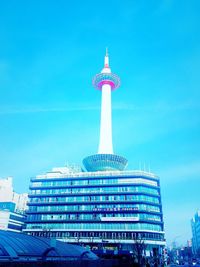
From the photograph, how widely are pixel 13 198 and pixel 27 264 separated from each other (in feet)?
414

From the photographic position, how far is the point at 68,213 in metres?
92.3

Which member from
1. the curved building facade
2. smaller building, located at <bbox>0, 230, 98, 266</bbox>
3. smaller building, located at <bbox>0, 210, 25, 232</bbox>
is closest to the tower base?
the curved building facade

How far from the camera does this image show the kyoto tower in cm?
10494

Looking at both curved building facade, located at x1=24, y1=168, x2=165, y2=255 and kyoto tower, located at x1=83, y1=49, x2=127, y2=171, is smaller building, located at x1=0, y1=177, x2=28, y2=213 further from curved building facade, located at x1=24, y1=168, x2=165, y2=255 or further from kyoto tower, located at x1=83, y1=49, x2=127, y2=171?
kyoto tower, located at x1=83, y1=49, x2=127, y2=171

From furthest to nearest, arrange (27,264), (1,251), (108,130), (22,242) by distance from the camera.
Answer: (108,130), (22,242), (1,251), (27,264)

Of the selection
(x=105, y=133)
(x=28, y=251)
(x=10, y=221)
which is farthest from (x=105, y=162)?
(x=28, y=251)

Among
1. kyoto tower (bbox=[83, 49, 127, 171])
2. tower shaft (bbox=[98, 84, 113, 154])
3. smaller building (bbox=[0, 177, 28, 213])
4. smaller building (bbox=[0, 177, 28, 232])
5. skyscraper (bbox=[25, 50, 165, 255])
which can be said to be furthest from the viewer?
smaller building (bbox=[0, 177, 28, 213])

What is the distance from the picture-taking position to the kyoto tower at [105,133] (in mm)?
104938

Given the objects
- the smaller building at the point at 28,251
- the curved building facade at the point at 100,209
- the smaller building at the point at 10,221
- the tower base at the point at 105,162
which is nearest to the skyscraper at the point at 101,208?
the curved building facade at the point at 100,209

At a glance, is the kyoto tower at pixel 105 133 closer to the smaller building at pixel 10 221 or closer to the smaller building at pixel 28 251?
the smaller building at pixel 10 221

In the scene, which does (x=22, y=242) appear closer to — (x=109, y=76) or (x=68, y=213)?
(x=68, y=213)

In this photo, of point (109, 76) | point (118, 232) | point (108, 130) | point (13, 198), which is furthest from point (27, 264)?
point (13, 198)

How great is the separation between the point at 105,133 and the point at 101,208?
37.8m

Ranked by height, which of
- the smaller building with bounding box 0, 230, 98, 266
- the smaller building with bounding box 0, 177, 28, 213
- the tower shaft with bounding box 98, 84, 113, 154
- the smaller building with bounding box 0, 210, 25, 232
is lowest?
the smaller building with bounding box 0, 230, 98, 266
